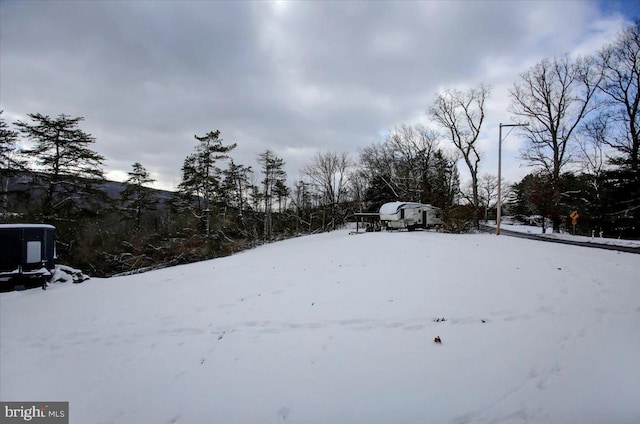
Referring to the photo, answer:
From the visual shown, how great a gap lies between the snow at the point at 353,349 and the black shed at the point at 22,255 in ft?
4.33

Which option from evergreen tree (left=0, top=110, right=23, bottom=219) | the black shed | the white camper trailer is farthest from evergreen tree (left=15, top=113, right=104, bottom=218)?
the white camper trailer

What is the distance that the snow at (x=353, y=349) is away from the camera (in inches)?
138

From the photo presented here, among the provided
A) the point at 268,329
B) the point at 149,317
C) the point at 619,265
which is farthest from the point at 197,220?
the point at 619,265

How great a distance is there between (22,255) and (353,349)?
12289 mm

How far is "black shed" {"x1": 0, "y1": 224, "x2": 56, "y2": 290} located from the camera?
9492mm

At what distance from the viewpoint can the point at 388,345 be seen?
4.62m

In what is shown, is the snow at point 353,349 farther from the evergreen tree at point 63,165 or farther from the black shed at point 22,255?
the evergreen tree at point 63,165

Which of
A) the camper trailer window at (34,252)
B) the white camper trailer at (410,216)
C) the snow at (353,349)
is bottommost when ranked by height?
the snow at (353,349)

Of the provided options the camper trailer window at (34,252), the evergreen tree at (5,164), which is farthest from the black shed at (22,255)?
the evergreen tree at (5,164)

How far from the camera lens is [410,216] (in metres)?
22.0

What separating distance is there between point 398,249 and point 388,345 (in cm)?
770

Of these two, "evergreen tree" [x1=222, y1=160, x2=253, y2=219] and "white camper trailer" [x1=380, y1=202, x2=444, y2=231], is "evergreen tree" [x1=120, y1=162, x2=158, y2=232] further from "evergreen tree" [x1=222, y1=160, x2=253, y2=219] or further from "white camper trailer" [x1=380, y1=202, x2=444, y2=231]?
"white camper trailer" [x1=380, y1=202, x2=444, y2=231]

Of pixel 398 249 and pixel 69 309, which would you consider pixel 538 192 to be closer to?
pixel 398 249

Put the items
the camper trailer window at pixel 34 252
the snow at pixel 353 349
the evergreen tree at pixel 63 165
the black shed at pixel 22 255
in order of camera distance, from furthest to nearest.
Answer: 1. the evergreen tree at pixel 63 165
2. the camper trailer window at pixel 34 252
3. the black shed at pixel 22 255
4. the snow at pixel 353 349
